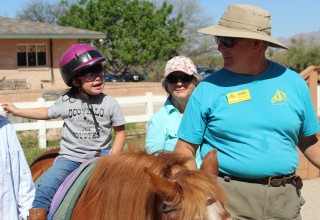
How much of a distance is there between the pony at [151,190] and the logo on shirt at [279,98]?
58 cm

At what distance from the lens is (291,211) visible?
3.05 metres

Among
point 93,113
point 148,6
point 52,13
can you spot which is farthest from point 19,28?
point 52,13

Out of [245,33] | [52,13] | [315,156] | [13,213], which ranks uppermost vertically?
[245,33]

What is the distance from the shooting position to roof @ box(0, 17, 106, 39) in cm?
2872

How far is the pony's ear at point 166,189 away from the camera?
205 centimetres

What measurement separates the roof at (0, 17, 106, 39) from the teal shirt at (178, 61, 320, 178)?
27049 millimetres

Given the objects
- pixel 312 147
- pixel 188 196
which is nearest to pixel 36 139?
pixel 312 147

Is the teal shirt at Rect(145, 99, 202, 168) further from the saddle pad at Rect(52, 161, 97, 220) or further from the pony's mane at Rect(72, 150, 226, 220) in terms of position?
the pony's mane at Rect(72, 150, 226, 220)

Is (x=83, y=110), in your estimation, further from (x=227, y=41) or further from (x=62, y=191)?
(x=227, y=41)

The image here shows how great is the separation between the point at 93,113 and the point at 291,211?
1812 millimetres

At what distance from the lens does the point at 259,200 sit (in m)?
2.97

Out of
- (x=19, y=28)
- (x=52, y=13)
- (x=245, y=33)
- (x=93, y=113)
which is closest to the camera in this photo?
(x=245, y=33)

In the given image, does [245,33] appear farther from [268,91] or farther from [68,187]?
[68,187]

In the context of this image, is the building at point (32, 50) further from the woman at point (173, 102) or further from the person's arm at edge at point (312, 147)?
the person's arm at edge at point (312, 147)
